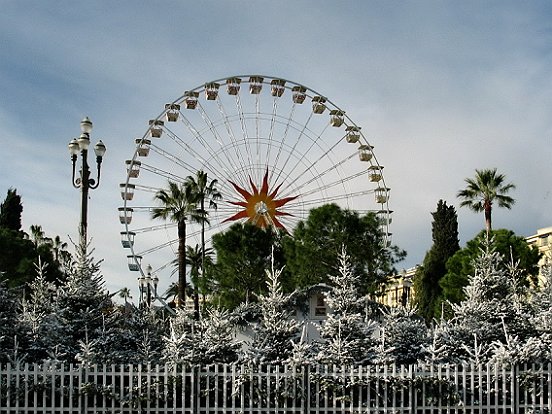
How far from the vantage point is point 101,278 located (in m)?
15.1

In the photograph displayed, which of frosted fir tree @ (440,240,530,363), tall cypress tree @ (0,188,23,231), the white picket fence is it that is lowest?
the white picket fence

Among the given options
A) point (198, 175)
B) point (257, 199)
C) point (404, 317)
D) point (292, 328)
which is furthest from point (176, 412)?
point (198, 175)

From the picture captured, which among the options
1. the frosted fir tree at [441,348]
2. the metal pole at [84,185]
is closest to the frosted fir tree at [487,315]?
the frosted fir tree at [441,348]

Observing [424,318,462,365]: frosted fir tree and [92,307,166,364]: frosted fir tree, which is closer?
[424,318,462,365]: frosted fir tree

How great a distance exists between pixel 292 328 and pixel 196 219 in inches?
1215

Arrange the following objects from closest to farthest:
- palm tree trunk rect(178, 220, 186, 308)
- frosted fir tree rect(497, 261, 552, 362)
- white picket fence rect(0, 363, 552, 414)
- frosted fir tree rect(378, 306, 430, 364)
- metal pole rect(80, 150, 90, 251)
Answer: white picket fence rect(0, 363, 552, 414) → frosted fir tree rect(497, 261, 552, 362) → frosted fir tree rect(378, 306, 430, 364) → metal pole rect(80, 150, 90, 251) → palm tree trunk rect(178, 220, 186, 308)

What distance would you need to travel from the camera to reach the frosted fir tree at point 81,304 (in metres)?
14.5

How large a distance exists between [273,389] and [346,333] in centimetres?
217

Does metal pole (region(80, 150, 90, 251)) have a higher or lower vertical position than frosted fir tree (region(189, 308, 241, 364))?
higher

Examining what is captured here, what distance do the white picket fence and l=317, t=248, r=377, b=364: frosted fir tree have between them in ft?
2.53

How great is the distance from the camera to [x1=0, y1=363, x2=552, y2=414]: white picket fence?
12281 mm

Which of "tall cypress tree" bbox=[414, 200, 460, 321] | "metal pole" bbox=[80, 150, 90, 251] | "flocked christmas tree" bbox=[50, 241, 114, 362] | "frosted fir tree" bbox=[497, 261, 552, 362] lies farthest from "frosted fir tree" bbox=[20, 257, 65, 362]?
"tall cypress tree" bbox=[414, 200, 460, 321]

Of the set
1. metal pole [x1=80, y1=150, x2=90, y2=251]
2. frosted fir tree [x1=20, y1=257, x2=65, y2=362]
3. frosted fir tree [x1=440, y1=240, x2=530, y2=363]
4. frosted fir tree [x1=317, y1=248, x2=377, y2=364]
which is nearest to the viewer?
A: frosted fir tree [x1=317, y1=248, x2=377, y2=364]

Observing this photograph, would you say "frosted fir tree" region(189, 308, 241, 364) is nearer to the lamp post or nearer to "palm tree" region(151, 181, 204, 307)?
the lamp post
